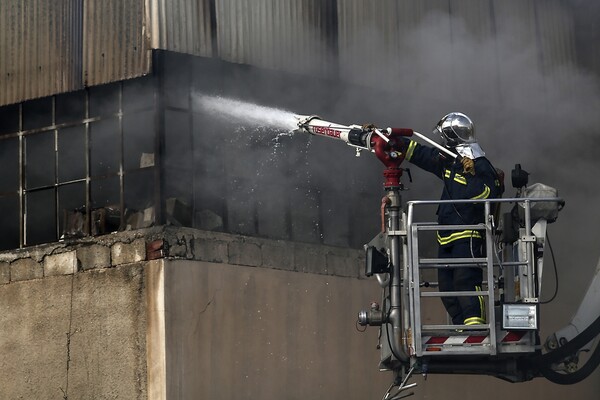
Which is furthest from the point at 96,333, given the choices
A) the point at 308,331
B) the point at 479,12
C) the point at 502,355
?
the point at 479,12

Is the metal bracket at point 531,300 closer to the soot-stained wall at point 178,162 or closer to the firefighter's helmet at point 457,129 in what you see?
the firefighter's helmet at point 457,129

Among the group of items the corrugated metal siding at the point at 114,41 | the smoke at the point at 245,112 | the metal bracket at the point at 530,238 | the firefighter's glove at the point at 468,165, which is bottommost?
the metal bracket at the point at 530,238

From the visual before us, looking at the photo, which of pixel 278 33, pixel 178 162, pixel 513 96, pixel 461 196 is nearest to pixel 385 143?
pixel 461 196

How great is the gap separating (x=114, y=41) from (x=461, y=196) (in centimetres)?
387

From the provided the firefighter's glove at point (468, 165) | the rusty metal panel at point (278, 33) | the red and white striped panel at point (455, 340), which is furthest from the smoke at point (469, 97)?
the red and white striped panel at point (455, 340)

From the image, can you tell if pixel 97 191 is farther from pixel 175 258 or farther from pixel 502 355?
pixel 502 355

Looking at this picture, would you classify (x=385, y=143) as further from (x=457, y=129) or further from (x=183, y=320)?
(x=183, y=320)

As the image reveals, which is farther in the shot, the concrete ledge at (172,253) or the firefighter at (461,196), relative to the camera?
the concrete ledge at (172,253)

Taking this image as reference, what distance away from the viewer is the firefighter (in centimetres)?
839

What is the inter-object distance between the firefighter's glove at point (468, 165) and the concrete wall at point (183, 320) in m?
2.97

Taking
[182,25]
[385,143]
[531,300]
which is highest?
[182,25]

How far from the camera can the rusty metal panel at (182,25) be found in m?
10.5

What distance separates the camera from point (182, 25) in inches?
419

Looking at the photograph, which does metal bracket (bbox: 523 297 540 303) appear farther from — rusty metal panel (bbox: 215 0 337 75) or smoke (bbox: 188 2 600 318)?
rusty metal panel (bbox: 215 0 337 75)
